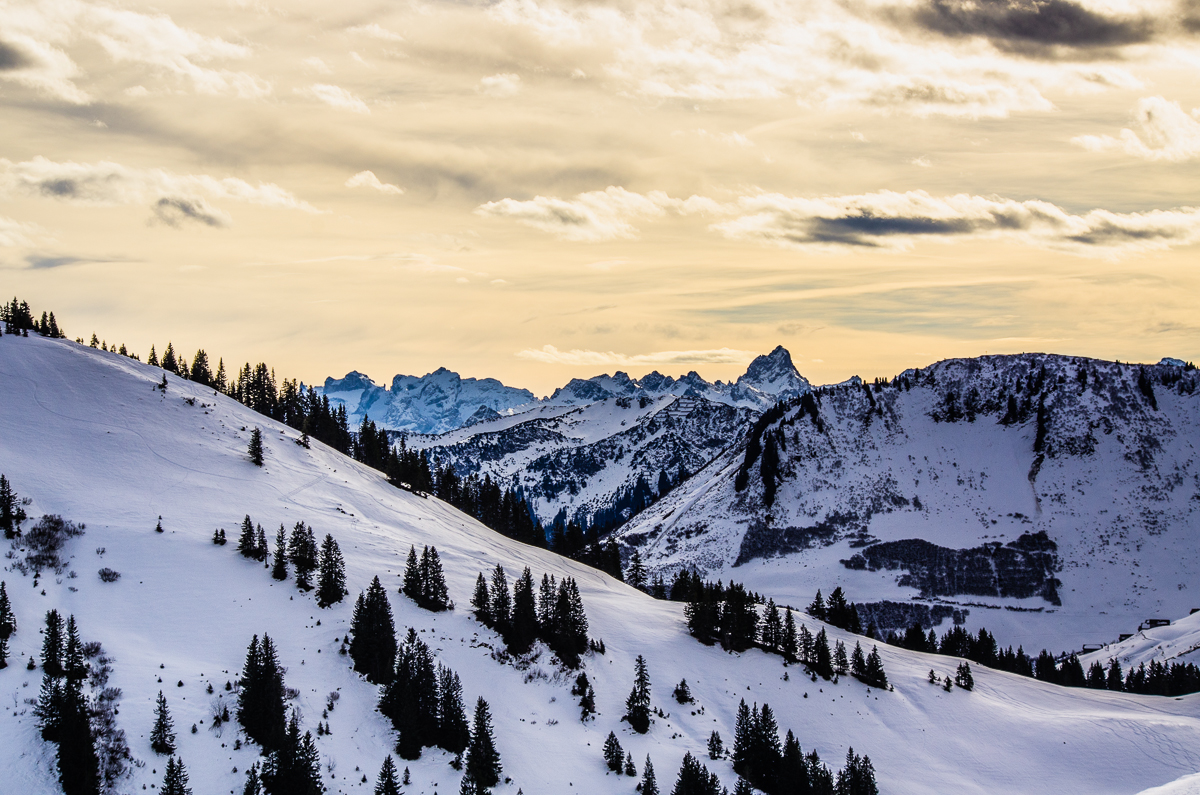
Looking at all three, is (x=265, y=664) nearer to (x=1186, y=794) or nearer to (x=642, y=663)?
(x=642, y=663)

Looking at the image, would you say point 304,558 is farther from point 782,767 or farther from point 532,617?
point 782,767

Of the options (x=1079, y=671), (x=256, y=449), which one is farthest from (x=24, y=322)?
(x=1079, y=671)

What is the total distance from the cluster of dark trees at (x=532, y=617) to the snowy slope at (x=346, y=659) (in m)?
2.19

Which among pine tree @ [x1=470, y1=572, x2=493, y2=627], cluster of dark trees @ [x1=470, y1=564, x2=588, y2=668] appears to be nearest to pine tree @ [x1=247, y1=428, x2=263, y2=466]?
cluster of dark trees @ [x1=470, y1=564, x2=588, y2=668]

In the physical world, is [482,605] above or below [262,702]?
above

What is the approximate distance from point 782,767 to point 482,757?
25.9m

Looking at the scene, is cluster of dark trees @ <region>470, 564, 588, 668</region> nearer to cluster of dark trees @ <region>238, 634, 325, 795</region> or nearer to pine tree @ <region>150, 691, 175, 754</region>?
cluster of dark trees @ <region>238, 634, 325, 795</region>

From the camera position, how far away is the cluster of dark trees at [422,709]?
206 ft

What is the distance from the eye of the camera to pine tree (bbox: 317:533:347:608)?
251 ft

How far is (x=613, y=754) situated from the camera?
67.1m

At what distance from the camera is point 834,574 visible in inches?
7653

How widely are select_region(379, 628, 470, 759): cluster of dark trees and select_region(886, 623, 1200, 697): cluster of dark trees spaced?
80.8 metres

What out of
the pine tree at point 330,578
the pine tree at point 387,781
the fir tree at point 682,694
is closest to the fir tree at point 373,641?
the pine tree at point 330,578

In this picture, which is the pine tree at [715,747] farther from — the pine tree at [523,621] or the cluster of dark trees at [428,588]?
the cluster of dark trees at [428,588]
